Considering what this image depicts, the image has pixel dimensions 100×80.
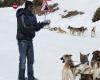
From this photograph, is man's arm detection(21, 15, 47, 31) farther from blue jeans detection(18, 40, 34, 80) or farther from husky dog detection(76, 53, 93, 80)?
husky dog detection(76, 53, 93, 80)

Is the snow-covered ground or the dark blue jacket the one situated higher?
the dark blue jacket

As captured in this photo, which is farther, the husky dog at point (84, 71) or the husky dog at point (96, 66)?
the husky dog at point (96, 66)

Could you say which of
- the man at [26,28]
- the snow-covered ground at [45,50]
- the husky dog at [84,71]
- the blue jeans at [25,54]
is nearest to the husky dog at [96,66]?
the husky dog at [84,71]

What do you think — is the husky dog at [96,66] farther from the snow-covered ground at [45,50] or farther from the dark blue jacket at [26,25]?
the snow-covered ground at [45,50]

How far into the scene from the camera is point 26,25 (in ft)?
36.6

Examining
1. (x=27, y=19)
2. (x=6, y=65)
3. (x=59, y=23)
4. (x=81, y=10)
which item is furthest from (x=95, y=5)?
(x=27, y=19)

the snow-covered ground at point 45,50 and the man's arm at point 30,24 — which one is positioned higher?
the man's arm at point 30,24

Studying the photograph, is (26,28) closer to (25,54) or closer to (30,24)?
(30,24)

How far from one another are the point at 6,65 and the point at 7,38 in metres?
7.39

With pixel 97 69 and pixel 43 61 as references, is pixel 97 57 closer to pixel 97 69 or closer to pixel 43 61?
pixel 97 69

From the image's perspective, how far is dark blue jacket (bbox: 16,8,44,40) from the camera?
1109 centimetres

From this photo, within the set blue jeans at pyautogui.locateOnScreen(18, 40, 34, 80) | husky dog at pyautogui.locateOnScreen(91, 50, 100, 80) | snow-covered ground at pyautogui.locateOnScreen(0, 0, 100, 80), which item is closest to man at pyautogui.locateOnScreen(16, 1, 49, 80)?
blue jeans at pyautogui.locateOnScreen(18, 40, 34, 80)

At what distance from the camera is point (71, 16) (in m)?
38.9

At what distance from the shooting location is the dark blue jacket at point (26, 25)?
36.4 ft
